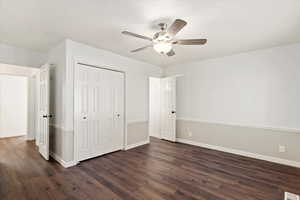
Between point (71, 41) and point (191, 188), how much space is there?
11.1ft

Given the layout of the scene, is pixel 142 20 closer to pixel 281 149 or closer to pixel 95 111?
pixel 95 111

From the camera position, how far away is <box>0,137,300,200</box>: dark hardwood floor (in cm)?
206

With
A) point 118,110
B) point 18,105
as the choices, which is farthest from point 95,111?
point 18,105

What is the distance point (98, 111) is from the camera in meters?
3.44

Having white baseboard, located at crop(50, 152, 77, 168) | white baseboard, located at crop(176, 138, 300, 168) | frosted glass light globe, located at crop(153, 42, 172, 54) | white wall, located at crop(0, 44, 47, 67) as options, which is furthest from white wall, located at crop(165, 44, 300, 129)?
white wall, located at crop(0, 44, 47, 67)

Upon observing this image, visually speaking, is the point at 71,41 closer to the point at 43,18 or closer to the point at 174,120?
the point at 43,18

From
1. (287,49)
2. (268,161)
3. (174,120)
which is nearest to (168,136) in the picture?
(174,120)

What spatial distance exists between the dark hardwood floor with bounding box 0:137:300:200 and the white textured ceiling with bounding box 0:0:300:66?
2492mm

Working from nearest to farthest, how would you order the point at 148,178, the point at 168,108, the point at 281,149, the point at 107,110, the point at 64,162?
1. the point at 148,178
2. the point at 64,162
3. the point at 281,149
4. the point at 107,110
5. the point at 168,108

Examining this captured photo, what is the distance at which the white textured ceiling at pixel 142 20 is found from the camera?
6.00ft

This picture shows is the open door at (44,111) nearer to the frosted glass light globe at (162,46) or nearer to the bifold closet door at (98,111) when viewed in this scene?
the bifold closet door at (98,111)

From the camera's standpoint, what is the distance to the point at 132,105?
4172 mm

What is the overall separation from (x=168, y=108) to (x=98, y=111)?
238 centimetres

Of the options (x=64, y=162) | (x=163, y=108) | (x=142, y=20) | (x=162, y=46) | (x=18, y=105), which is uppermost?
(x=142, y=20)
